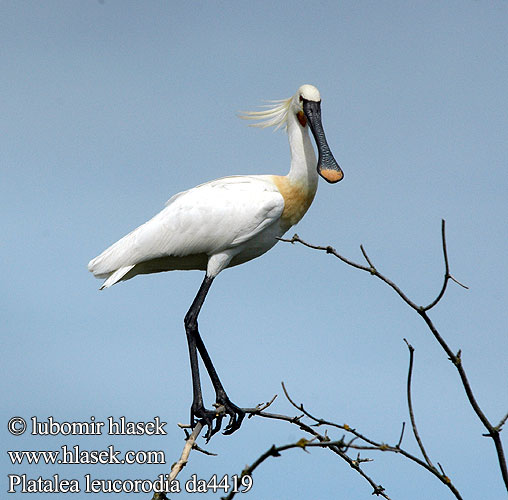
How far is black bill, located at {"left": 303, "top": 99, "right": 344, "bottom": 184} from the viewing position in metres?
9.39

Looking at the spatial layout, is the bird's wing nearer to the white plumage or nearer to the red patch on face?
the white plumage

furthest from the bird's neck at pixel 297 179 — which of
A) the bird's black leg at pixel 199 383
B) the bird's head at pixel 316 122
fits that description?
Result: the bird's black leg at pixel 199 383

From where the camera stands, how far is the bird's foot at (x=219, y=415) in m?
8.85

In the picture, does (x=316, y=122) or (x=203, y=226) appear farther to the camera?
(x=316, y=122)

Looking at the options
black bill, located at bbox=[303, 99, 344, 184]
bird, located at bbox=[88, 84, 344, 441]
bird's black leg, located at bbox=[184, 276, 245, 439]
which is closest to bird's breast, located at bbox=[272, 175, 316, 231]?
bird, located at bbox=[88, 84, 344, 441]

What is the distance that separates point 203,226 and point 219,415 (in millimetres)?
1941

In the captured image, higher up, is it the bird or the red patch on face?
the red patch on face

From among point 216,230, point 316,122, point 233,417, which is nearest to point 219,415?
point 233,417

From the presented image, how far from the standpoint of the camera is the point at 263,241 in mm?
9414

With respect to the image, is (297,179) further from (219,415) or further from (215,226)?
(219,415)

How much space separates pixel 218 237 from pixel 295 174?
124 cm

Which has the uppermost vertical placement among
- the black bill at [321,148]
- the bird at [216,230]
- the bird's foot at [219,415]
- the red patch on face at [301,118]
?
the red patch on face at [301,118]

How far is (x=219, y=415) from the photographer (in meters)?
8.99

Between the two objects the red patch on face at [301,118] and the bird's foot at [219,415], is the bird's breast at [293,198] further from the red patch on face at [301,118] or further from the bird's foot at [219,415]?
the bird's foot at [219,415]
